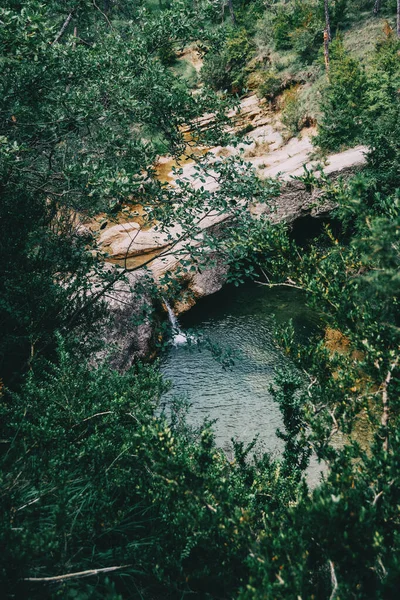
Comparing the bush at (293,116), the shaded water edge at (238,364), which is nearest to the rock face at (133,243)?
the shaded water edge at (238,364)

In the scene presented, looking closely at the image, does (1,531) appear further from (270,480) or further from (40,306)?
(40,306)

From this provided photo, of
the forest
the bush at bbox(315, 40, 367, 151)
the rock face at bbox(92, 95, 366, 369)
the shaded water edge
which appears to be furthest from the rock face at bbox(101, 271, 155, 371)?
the bush at bbox(315, 40, 367, 151)

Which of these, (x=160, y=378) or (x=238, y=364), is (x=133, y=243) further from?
(x=160, y=378)

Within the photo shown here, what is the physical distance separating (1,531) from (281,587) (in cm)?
215

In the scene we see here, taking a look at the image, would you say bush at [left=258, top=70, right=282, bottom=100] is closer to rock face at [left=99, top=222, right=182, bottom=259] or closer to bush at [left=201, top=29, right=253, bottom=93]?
bush at [left=201, top=29, right=253, bottom=93]

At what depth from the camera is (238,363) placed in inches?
522

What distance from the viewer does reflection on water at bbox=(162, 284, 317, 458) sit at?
35.9 feet

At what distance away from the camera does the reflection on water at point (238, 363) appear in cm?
1095

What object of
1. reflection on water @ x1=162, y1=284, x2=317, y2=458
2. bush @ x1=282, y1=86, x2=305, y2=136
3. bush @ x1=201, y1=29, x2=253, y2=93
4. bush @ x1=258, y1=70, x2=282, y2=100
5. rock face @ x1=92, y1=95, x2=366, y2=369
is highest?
bush @ x1=201, y1=29, x2=253, y2=93

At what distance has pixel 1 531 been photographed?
3094 millimetres

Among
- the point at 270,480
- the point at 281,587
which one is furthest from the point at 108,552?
the point at 270,480

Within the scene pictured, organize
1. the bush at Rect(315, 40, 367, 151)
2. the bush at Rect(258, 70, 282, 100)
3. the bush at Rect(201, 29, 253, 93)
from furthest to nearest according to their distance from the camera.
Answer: the bush at Rect(201, 29, 253, 93) → the bush at Rect(258, 70, 282, 100) → the bush at Rect(315, 40, 367, 151)

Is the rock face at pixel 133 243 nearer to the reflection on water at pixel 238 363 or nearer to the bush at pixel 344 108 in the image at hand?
the reflection on water at pixel 238 363

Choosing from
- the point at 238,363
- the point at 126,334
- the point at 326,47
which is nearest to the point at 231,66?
the point at 326,47
